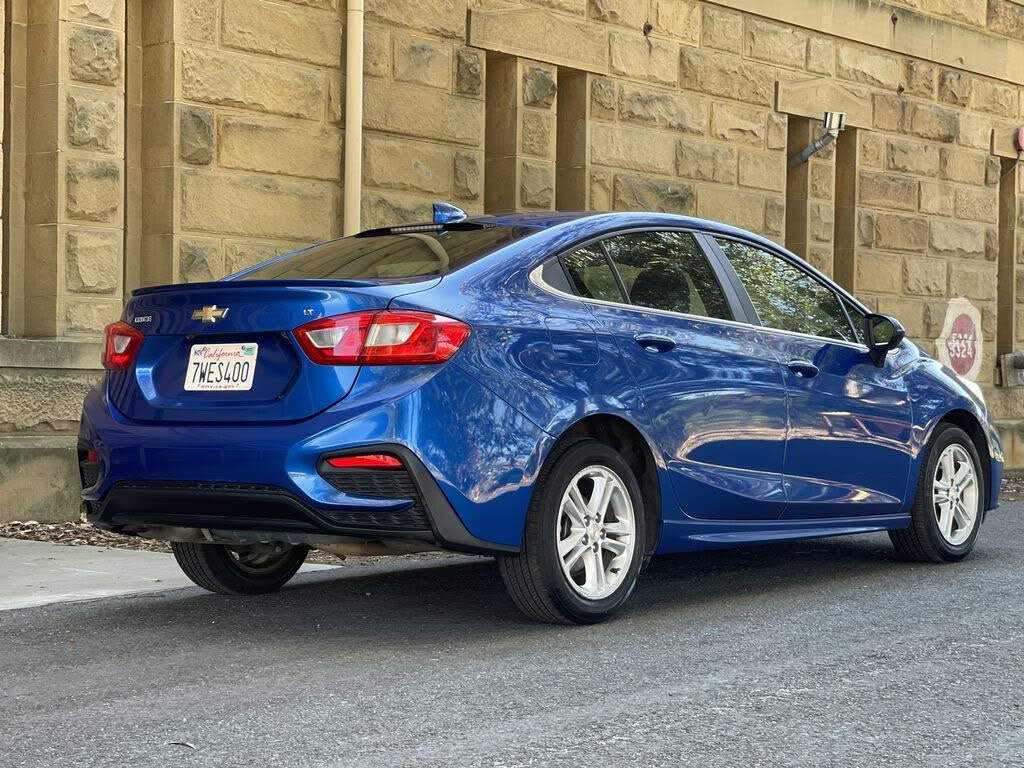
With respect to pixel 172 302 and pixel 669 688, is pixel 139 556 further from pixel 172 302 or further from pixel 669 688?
pixel 669 688

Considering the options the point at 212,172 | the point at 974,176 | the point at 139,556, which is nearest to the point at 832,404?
the point at 139,556

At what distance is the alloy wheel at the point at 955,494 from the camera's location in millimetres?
7883

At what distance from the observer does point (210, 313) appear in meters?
5.61

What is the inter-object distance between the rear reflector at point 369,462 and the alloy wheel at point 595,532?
710 millimetres

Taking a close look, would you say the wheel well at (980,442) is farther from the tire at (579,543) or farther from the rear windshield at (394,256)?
the rear windshield at (394,256)

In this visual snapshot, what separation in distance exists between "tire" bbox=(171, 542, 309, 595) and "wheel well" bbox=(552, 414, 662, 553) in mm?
1443

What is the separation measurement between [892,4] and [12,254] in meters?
9.67

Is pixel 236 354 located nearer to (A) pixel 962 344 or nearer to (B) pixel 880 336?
(B) pixel 880 336

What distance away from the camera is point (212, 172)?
10359 mm

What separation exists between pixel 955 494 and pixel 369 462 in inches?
148

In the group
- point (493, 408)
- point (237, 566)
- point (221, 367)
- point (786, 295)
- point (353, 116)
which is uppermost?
point (353, 116)

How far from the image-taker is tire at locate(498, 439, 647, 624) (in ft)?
18.5

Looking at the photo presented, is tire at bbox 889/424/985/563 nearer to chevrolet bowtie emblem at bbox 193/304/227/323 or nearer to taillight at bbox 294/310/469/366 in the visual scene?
taillight at bbox 294/310/469/366

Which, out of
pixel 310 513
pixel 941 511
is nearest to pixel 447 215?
pixel 310 513
